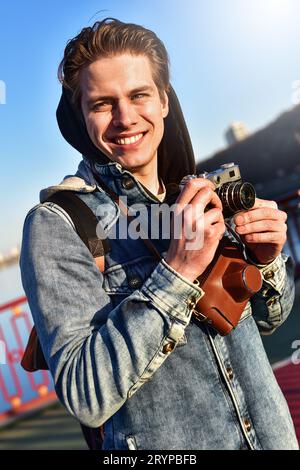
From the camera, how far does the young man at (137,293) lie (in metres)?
0.94

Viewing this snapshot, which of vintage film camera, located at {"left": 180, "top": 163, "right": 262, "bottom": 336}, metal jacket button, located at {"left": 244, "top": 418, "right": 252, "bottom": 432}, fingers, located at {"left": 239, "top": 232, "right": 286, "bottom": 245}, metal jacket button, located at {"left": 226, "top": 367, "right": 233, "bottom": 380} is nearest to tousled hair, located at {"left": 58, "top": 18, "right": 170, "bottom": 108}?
vintage film camera, located at {"left": 180, "top": 163, "right": 262, "bottom": 336}

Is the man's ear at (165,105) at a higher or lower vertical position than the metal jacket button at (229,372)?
higher

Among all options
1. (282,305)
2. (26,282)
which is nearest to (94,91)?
(26,282)

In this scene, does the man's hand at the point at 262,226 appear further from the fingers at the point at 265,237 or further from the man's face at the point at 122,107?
the man's face at the point at 122,107

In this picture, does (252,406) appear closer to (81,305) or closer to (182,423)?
(182,423)

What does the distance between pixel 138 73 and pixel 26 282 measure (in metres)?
0.55

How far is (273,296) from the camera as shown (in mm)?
1269

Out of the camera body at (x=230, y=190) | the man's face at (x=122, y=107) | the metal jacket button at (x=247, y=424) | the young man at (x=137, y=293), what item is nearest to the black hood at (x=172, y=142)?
the young man at (x=137, y=293)

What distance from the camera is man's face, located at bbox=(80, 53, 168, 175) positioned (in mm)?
1114

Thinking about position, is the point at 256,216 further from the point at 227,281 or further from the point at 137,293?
the point at 137,293

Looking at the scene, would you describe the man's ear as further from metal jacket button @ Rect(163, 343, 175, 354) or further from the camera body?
metal jacket button @ Rect(163, 343, 175, 354)

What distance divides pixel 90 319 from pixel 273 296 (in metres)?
0.52

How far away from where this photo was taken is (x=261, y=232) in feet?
3.76

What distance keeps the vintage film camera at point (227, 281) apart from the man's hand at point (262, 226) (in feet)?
0.11
